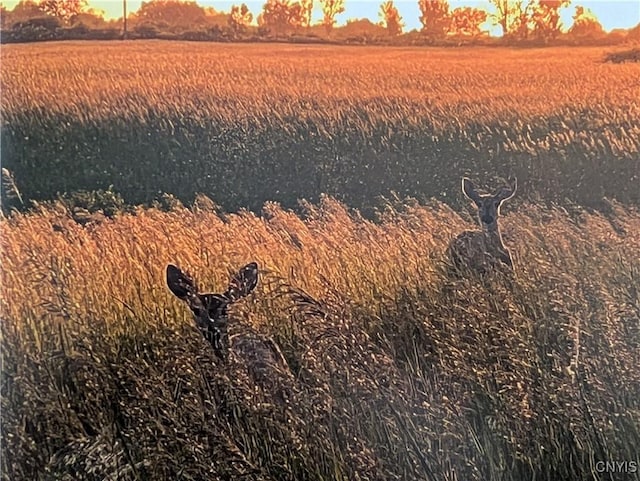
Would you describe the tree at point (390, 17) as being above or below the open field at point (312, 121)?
above

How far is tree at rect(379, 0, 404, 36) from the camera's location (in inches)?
67.7

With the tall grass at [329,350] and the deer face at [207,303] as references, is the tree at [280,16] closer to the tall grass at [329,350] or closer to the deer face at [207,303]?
the tall grass at [329,350]

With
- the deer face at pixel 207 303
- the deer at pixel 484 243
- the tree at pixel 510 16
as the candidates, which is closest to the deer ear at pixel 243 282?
the deer face at pixel 207 303

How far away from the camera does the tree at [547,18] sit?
1745 mm

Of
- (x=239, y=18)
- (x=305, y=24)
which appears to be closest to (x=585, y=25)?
(x=305, y=24)

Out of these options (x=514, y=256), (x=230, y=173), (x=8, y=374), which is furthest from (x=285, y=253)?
(x=8, y=374)

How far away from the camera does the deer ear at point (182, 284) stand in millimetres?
1675

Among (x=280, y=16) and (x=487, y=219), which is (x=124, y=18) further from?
(x=487, y=219)

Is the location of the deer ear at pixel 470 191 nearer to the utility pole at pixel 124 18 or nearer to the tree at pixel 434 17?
the tree at pixel 434 17

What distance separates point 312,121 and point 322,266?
1.05ft

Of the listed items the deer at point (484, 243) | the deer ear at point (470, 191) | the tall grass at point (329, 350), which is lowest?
the tall grass at point (329, 350)

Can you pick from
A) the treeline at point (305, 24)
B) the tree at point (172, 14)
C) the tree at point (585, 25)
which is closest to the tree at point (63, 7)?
the treeline at point (305, 24)

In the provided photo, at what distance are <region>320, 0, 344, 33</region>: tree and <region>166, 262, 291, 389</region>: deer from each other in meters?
0.59

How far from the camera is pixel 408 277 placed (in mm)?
1760
